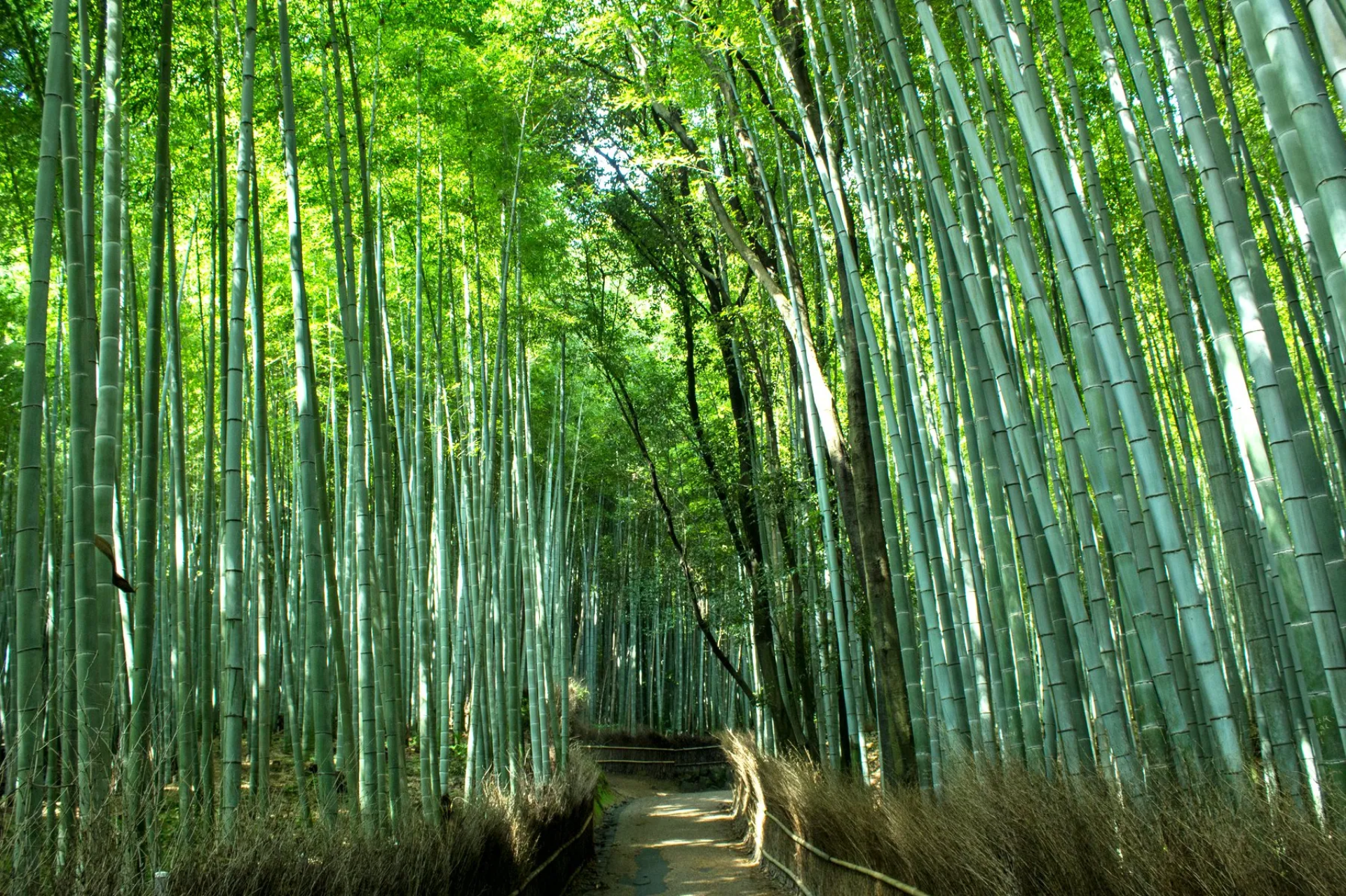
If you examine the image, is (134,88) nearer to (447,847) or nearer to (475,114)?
(475,114)

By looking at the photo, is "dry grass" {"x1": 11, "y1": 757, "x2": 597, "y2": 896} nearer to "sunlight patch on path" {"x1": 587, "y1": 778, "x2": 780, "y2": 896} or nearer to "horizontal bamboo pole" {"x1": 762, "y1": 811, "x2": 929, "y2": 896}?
"horizontal bamboo pole" {"x1": 762, "y1": 811, "x2": 929, "y2": 896}

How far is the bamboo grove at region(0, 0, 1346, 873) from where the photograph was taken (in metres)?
2.17

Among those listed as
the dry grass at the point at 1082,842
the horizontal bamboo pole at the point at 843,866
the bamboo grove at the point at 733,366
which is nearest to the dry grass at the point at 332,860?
the bamboo grove at the point at 733,366

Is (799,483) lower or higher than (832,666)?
higher

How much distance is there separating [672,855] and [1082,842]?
5.75 m

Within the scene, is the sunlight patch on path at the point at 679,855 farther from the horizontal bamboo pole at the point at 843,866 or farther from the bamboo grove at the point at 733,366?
the bamboo grove at the point at 733,366

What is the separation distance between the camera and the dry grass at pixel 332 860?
178 centimetres

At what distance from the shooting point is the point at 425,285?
6.27 metres

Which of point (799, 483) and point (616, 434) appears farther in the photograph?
point (616, 434)

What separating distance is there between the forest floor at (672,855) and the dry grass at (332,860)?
161cm

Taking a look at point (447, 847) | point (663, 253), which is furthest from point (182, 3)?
point (663, 253)

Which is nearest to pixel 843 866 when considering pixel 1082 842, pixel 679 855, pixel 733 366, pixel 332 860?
pixel 1082 842

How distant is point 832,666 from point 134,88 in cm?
542

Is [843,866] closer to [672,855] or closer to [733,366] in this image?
[672,855]
